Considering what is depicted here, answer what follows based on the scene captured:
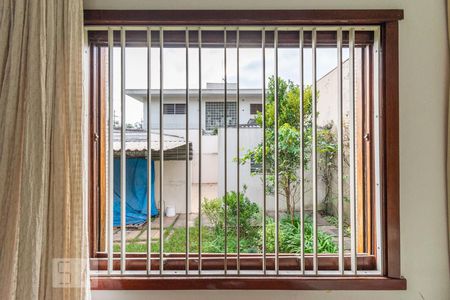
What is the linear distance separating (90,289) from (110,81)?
87cm

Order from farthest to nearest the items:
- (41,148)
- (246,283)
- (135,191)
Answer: (135,191), (246,283), (41,148)

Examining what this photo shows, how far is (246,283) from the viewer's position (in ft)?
3.68

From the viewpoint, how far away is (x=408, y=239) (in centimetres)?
114

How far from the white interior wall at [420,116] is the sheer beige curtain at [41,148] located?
0.83 ft

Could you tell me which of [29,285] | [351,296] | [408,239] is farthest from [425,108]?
[29,285]

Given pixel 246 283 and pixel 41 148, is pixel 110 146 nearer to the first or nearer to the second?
pixel 41 148

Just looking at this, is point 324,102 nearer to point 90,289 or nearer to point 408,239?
point 408,239

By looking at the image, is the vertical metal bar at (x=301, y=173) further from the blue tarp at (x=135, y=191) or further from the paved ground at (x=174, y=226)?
the blue tarp at (x=135, y=191)

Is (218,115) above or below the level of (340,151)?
above

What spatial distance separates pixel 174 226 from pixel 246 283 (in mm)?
390

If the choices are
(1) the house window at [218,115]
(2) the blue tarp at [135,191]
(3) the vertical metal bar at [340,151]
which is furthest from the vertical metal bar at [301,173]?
(2) the blue tarp at [135,191]

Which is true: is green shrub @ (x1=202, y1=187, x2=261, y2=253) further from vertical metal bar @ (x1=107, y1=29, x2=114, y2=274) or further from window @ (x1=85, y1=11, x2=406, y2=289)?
vertical metal bar @ (x1=107, y1=29, x2=114, y2=274)

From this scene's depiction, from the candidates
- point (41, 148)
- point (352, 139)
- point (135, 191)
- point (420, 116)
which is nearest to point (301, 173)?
point (352, 139)

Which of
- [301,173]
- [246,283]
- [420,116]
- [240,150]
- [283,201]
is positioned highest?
[420,116]
